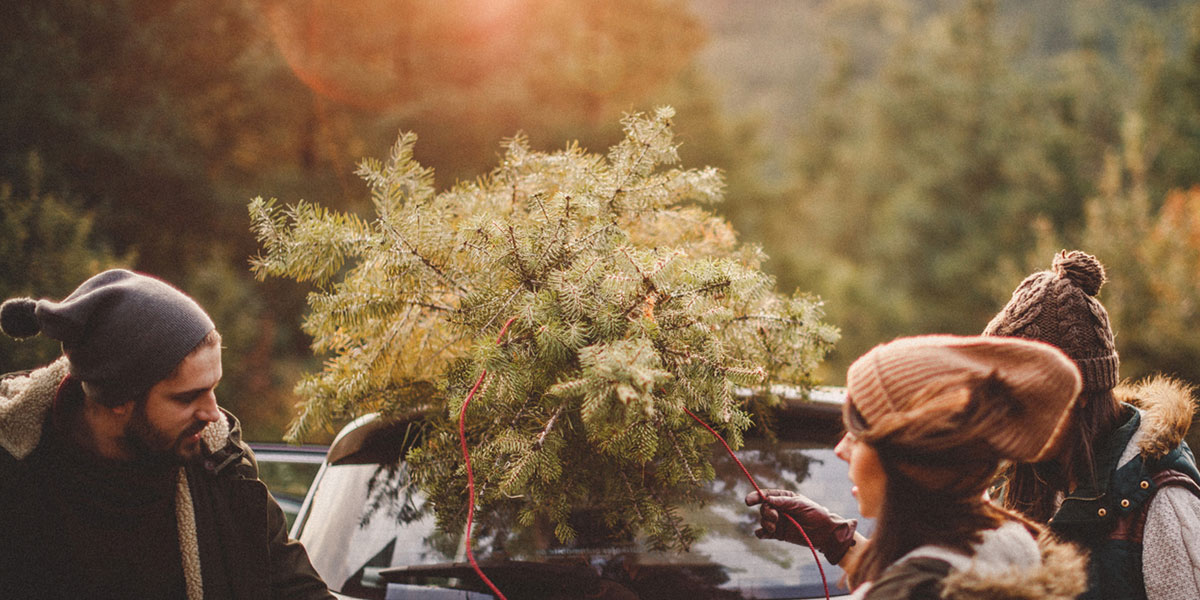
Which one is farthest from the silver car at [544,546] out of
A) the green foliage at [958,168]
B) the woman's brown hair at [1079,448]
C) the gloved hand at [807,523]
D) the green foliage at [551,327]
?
the green foliage at [958,168]

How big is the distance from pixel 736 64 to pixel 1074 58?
20588 mm

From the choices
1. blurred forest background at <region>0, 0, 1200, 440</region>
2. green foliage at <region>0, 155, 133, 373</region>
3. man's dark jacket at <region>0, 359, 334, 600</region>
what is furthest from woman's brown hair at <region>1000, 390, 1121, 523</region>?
green foliage at <region>0, 155, 133, 373</region>

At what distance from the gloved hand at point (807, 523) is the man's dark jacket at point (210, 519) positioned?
3.92ft

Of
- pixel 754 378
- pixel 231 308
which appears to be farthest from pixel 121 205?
pixel 754 378

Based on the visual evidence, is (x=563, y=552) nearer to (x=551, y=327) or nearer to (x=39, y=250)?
(x=551, y=327)

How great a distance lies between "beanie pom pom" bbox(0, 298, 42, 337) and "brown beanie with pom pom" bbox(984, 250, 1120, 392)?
237 centimetres

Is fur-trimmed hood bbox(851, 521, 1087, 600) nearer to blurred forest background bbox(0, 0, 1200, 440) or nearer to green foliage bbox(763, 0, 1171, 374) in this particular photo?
blurred forest background bbox(0, 0, 1200, 440)

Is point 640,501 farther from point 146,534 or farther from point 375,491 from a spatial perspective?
point 146,534

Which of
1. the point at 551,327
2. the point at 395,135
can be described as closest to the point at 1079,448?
the point at 551,327

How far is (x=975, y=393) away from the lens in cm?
134

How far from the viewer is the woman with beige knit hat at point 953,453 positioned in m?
1.33

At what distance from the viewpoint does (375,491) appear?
7.74 feet

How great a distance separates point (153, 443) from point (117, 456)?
121 millimetres

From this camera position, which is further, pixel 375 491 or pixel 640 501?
pixel 375 491
